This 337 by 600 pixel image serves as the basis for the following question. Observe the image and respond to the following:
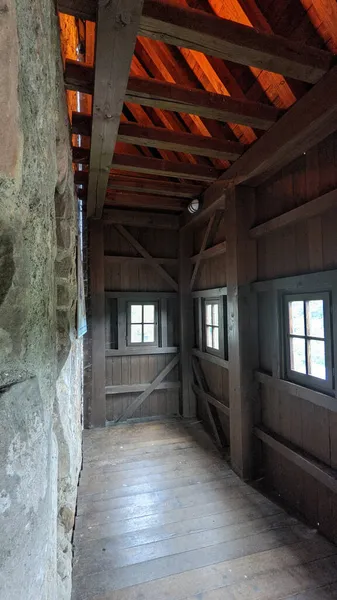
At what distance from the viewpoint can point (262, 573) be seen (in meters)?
1.59

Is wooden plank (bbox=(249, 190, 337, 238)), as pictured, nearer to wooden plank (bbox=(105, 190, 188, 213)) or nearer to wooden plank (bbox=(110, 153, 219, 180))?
wooden plank (bbox=(110, 153, 219, 180))

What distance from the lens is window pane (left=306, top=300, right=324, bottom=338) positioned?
196cm

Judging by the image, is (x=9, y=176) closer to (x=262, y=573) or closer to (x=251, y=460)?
(x=262, y=573)

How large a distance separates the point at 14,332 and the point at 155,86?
179 centimetres

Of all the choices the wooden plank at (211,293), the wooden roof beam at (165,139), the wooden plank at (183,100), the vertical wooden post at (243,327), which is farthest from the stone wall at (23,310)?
the wooden plank at (211,293)

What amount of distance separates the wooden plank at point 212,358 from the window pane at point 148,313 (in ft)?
2.37

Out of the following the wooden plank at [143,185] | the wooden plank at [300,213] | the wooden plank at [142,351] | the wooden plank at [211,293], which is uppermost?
the wooden plank at [143,185]

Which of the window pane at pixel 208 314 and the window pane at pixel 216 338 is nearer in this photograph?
the window pane at pixel 216 338

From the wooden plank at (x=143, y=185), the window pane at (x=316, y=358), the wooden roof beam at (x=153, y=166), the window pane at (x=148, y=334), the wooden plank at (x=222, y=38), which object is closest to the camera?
the wooden plank at (x=222, y=38)

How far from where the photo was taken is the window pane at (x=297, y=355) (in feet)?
6.93

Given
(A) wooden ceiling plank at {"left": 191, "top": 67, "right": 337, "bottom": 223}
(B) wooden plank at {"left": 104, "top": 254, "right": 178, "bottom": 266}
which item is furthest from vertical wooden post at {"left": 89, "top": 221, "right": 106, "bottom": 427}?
(A) wooden ceiling plank at {"left": 191, "top": 67, "right": 337, "bottom": 223}

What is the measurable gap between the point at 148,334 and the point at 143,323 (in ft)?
0.55

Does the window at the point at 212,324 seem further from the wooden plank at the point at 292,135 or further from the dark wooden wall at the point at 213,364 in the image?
the wooden plank at the point at 292,135

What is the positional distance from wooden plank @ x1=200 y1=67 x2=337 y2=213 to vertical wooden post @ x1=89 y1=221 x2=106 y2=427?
1.87 m
